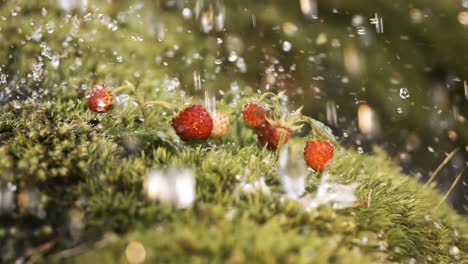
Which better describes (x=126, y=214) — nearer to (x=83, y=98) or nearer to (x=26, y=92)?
(x=83, y=98)

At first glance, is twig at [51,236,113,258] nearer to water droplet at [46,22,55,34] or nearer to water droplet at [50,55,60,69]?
water droplet at [50,55,60,69]

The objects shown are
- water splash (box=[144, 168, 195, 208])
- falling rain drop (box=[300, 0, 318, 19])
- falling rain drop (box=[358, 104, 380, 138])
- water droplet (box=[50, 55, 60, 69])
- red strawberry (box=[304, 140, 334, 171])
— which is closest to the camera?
water splash (box=[144, 168, 195, 208])

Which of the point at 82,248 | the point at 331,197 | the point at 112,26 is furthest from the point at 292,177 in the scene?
the point at 112,26

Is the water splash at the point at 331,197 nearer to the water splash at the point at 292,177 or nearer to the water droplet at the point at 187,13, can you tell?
the water splash at the point at 292,177

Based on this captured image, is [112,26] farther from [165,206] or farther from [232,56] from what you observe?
[165,206]

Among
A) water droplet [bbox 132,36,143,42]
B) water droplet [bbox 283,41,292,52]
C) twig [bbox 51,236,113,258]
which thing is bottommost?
twig [bbox 51,236,113,258]

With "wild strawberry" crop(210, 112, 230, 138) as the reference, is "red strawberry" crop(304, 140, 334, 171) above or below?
below

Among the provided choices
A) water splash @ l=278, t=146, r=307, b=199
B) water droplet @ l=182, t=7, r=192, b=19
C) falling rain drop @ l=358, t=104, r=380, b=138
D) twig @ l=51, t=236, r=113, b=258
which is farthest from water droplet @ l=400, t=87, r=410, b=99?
twig @ l=51, t=236, r=113, b=258

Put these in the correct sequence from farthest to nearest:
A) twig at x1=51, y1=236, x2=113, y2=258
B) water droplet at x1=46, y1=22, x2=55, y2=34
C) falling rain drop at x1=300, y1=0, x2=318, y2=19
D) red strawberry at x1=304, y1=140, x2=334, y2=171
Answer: falling rain drop at x1=300, y1=0, x2=318, y2=19, water droplet at x1=46, y1=22, x2=55, y2=34, red strawberry at x1=304, y1=140, x2=334, y2=171, twig at x1=51, y1=236, x2=113, y2=258
